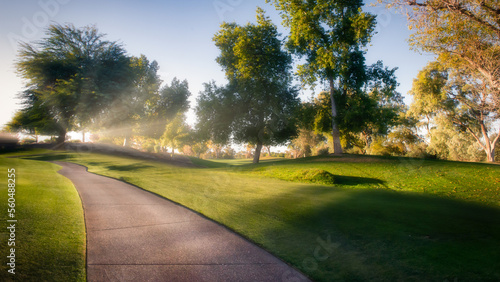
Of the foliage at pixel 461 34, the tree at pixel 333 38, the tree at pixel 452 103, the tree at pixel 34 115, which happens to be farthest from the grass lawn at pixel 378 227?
the tree at pixel 34 115

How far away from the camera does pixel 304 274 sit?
3830 millimetres

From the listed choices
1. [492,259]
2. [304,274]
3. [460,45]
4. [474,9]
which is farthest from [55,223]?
[460,45]

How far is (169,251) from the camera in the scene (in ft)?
14.4

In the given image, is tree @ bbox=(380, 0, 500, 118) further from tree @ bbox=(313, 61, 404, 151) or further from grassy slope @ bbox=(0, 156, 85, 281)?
grassy slope @ bbox=(0, 156, 85, 281)

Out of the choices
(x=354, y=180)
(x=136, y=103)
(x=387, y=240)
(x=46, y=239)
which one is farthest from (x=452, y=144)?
(x=136, y=103)

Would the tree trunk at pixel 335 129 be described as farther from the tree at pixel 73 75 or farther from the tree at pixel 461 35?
the tree at pixel 73 75

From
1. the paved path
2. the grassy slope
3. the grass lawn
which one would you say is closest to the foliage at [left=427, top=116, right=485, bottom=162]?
the grass lawn

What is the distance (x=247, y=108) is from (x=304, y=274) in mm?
26548

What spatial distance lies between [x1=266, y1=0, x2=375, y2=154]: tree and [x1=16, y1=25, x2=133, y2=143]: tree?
88.6ft

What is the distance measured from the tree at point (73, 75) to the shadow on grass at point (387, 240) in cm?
3373

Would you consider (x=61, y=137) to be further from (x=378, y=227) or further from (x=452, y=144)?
(x=452, y=144)

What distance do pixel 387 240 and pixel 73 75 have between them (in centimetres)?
3984

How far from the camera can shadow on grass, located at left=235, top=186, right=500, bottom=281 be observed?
380cm

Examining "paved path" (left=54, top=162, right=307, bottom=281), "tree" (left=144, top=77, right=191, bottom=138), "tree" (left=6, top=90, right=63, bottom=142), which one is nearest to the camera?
"paved path" (left=54, top=162, right=307, bottom=281)
